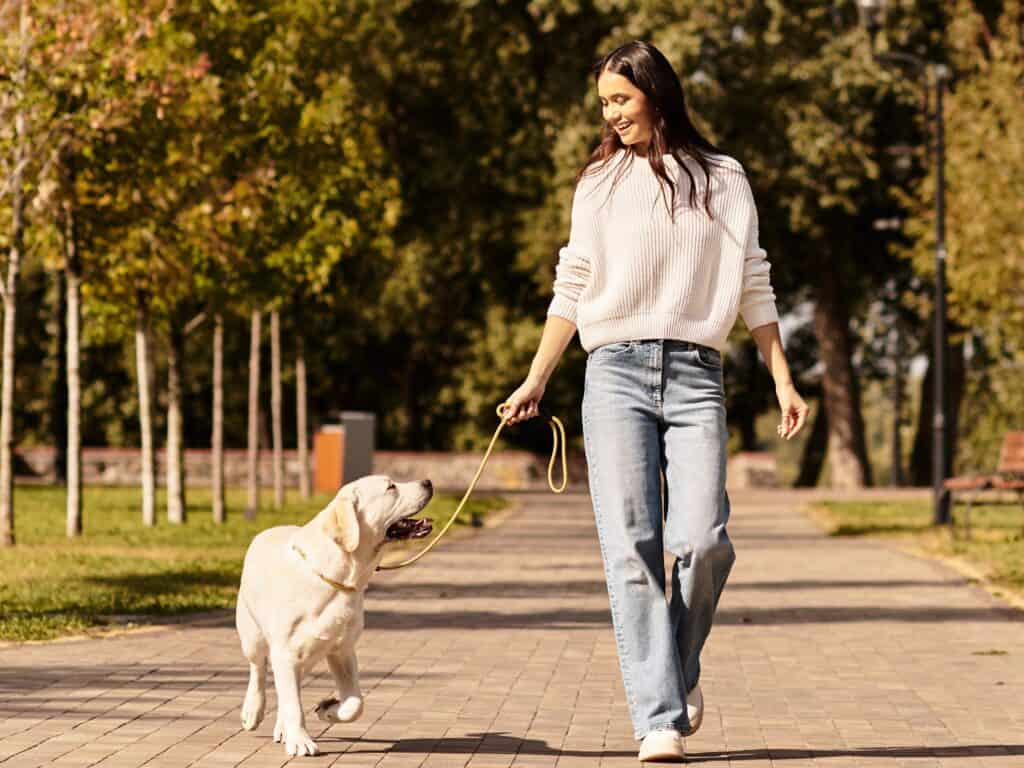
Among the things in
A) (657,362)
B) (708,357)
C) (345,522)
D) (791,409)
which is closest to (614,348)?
(657,362)

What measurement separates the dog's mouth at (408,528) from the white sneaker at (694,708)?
1028mm

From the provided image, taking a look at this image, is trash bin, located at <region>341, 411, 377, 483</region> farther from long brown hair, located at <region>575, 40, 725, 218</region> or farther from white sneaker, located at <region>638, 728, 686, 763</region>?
white sneaker, located at <region>638, 728, 686, 763</region>

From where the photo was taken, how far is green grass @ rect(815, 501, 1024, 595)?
56.0 feet

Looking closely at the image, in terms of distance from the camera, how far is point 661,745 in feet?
20.9

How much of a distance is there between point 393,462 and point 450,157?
987cm

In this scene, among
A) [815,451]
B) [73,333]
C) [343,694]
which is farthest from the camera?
[815,451]

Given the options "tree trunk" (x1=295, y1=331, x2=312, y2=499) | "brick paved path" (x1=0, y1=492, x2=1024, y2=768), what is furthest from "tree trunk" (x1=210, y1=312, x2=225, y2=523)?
"brick paved path" (x1=0, y1=492, x2=1024, y2=768)

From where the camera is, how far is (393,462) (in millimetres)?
47750

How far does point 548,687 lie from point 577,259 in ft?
10.1

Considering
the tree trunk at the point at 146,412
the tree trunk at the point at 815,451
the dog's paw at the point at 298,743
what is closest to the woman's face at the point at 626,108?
the dog's paw at the point at 298,743

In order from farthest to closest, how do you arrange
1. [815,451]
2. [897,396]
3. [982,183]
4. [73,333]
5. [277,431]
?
[897,396] → [815,451] → [982,183] → [277,431] → [73,333]

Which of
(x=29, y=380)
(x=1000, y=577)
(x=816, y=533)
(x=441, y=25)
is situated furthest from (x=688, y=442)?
(x=29, y=380)

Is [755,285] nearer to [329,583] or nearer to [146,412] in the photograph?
[329,583]

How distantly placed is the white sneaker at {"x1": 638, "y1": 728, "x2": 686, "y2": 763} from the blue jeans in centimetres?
3
